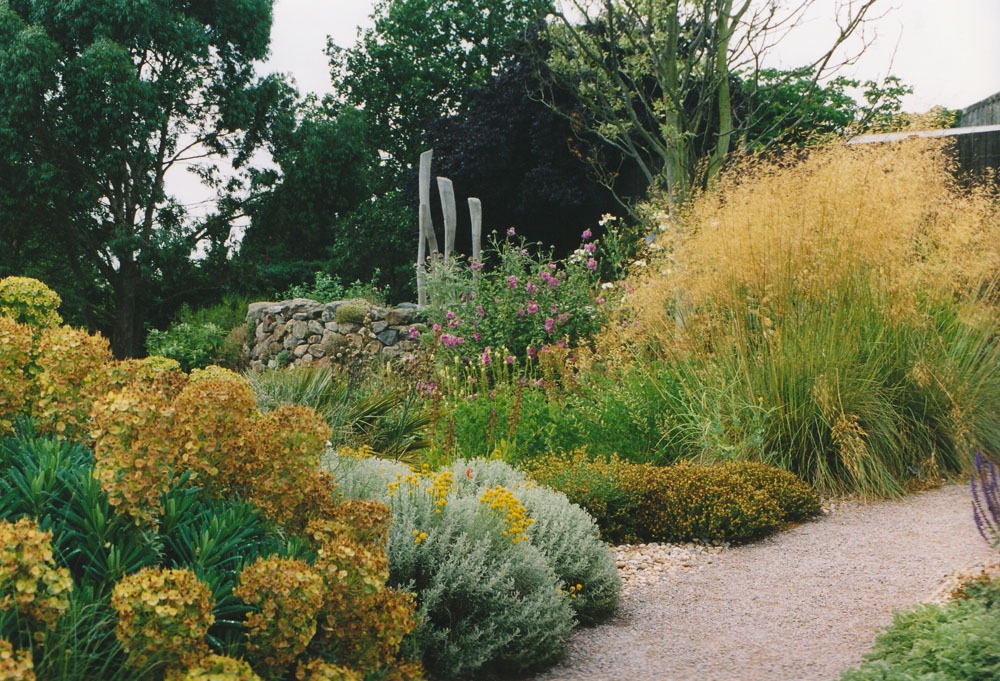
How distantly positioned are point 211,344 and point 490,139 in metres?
5.76

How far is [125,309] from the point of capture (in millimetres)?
16359

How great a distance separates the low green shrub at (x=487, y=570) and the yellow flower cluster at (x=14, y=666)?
141 cm

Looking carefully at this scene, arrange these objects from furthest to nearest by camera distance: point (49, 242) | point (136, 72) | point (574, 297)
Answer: point (49, 242) < point (136, 72) < point (574, 297)

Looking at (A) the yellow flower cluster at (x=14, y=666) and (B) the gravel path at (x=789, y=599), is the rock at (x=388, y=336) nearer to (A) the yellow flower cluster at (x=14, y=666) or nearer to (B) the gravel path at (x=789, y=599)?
(B) the gravel path at (x=789, y=599)

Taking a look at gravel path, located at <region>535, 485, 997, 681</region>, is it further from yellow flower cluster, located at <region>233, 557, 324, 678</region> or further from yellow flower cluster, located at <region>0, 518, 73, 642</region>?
yellow flower cluster, located at <region>0, 518, 73, 642</region>

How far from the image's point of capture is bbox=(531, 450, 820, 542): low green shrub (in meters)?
5.03

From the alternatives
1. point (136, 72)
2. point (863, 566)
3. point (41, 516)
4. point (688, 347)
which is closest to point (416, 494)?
point (41, 516)

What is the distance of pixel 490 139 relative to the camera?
1566 centimetres

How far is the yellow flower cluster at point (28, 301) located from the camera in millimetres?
5020

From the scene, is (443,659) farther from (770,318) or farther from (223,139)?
(223,139)

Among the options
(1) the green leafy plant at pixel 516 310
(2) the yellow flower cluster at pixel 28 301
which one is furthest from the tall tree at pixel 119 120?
(2) the yellow flower cluster at pixel 28 301

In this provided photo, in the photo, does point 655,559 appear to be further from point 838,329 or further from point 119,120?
point 119,120

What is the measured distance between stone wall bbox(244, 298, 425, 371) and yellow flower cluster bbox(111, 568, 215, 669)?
8.94 m

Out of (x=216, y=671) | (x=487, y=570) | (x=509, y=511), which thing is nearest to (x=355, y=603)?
(x=216, y=671)
